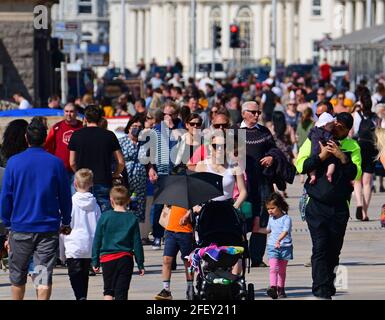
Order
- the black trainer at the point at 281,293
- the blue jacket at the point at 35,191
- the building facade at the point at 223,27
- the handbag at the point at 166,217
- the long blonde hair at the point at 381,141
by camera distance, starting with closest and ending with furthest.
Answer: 1. the blue jacket at the point at 35,191
2. the long blonde hair at the point at 381,141
3. the black trainer at the point at 281,293
4. the handbag at the point at 166,217
5. the building facade at the point at 223,27

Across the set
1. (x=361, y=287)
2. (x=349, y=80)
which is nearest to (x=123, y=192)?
(x=361, y=287)

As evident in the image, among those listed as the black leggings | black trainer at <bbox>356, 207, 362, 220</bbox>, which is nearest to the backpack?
black trainer at <bbox>356, 207, 362, 220</bbox>

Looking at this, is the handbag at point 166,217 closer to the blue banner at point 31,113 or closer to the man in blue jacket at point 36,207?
the man in blue jacket at point 36,207

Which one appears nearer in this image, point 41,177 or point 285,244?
point 41,177

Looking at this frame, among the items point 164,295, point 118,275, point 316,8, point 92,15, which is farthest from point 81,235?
point 92,15

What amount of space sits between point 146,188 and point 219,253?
6.28 m

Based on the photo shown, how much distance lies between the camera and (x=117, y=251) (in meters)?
15.4

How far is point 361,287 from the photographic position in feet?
58.9

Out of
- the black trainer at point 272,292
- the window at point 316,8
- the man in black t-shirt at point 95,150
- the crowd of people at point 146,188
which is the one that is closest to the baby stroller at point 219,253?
the crowd of people at point 146,188

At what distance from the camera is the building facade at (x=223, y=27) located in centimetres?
14483

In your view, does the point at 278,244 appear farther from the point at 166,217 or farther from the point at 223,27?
the point at 223,27

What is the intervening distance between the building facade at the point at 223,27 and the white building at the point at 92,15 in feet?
5.74
